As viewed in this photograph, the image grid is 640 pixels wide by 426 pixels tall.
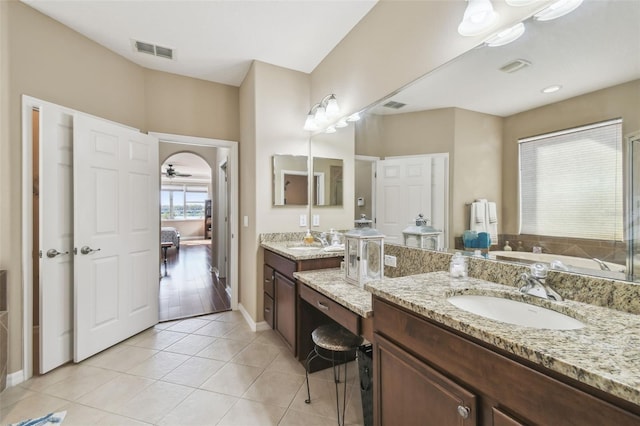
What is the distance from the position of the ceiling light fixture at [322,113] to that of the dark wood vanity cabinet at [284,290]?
54.2 inches

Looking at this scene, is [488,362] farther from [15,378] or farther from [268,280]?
[15,378]

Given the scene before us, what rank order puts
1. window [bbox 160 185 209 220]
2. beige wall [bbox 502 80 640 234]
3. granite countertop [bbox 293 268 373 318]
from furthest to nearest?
window [bbox 160 185 209 220]
granite countertop [bbox 293 268 373 318]
beige wall [bbox 502 80 640 234]

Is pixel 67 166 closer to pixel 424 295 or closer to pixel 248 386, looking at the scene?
pixel 248 386

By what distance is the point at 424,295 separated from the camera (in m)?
1.08

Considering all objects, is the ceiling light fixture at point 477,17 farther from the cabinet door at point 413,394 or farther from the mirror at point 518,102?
the cabinet door at point 413,394

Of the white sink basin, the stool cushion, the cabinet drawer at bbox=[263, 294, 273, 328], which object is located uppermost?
the white sink basin

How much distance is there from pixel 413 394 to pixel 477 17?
1657mm

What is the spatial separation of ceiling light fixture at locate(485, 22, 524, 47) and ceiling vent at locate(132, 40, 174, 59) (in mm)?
2810

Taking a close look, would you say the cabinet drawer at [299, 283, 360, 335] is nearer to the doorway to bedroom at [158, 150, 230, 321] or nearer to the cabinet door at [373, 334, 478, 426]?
the cabinet door at [373, 334, 478, 426]

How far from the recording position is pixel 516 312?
1072 mm

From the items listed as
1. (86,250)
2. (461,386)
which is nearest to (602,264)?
(461,386)

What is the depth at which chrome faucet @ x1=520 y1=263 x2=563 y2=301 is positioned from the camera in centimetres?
101

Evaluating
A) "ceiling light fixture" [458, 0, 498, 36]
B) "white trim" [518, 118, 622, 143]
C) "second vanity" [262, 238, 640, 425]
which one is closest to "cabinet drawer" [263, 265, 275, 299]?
"second vanity" [262, 238, 640, 425]

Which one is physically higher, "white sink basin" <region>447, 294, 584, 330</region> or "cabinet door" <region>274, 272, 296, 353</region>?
"white sink basin" <region>447, 294, 584, 330</region>
